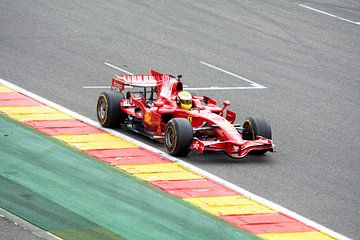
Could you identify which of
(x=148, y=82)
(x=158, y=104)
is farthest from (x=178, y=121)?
(x=148, y=82)

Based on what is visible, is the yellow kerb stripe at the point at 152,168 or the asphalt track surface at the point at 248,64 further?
the asphalt track surface at the point at 248,64

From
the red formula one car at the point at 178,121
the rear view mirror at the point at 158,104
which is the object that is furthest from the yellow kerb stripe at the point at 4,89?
the rear view mirror at the point at 158,104

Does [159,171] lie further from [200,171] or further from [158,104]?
[158,104]

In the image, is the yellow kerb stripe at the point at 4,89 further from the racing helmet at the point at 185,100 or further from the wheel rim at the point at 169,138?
the wheel rim at the point at 169,138

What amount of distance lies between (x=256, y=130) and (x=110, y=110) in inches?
131

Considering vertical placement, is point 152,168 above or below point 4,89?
above

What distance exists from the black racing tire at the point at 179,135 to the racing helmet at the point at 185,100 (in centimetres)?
87

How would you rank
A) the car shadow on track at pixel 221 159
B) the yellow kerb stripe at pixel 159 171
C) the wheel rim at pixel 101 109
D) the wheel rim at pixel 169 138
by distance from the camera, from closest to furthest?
the yellow kerb stripe at pixel 159 171 < the wheel rim at pixel 169 138 < the car shadow on track at pixel 221 159 < the wheel rim at pixel 101 109

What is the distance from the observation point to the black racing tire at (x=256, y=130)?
76.5 feet

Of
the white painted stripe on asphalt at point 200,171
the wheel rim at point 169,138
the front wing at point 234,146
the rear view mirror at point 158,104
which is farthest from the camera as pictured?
the rear view mirror at point 158,104

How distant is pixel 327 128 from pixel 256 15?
465 inches

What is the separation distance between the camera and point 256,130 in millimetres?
23312

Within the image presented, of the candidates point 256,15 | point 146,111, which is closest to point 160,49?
point 256,15

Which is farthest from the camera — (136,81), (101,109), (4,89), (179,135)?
(4,89)
